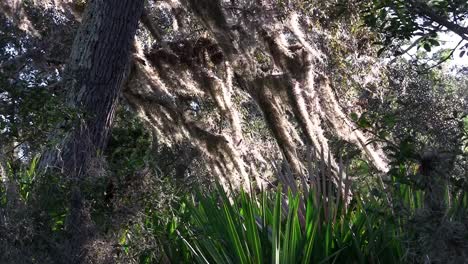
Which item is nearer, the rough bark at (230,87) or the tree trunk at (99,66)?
the tree trunk at (99,66)

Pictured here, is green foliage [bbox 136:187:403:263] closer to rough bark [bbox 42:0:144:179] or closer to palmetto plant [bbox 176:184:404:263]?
palmetto plant [bbox 176:184:404:263]

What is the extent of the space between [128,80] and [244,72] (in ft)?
4.31

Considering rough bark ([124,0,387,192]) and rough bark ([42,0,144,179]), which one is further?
rough bark ([124,0,387,192])

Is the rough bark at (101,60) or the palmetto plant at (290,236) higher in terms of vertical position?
the rough bark at (101,60)

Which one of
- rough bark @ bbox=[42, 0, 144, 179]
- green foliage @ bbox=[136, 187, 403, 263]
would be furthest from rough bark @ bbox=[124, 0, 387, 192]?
green foliage @ bbox=[136, 187, 403, 263]

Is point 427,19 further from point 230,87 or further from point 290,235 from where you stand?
point 230,87

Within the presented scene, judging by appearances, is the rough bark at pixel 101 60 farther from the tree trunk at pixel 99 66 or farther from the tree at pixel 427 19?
the tree at pixel 427 19

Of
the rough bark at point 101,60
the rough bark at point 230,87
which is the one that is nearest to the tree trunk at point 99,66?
the rough bark at point 101,60

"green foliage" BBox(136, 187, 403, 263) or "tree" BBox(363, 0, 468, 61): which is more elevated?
"tree" BBox(363, 0, 468, 61)

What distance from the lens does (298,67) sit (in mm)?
8461

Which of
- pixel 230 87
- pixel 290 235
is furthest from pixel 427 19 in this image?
pixel 230 87

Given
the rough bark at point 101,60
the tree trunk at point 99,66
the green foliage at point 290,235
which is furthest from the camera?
the rough bark at point 101,60

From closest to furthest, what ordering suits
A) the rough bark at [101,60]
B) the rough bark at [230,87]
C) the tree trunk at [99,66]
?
the tree trunk at [99,66], the rough bark at [101,60], the rough bark at [230,87]

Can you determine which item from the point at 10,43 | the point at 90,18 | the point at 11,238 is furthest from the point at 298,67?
the point at 11,238
